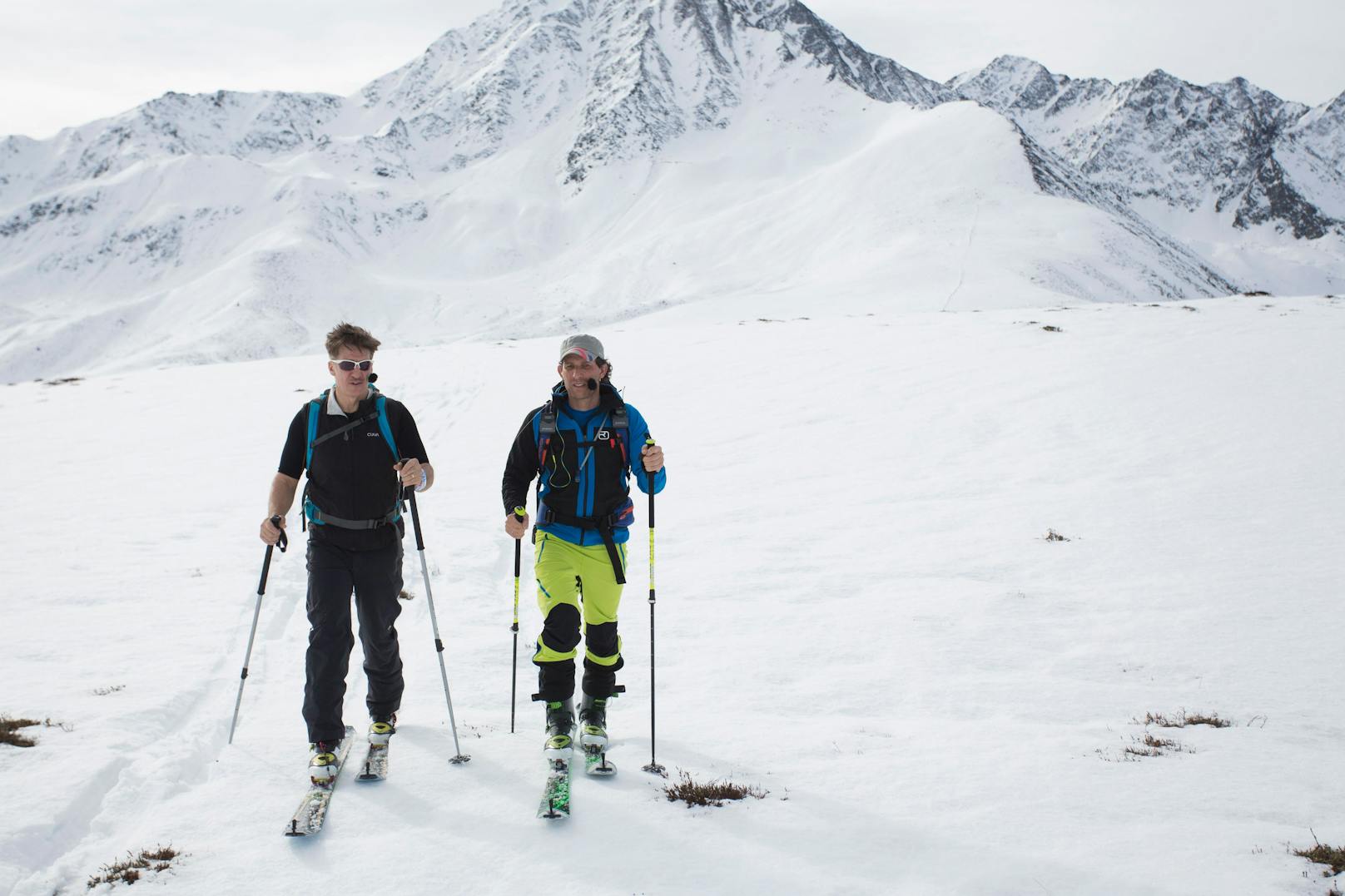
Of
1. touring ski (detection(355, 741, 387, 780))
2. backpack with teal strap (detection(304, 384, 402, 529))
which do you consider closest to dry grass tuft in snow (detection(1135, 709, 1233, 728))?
touring ski (detection(355, 741, 387, 780))

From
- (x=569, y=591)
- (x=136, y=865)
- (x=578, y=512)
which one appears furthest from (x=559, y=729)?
(x=136, y=865)

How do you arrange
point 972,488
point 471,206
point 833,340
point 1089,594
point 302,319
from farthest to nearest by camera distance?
point 471,206, point 302,319, point 833,340, point 972,488, point 1089,594

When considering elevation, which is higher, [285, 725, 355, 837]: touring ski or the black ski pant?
the black ski pant

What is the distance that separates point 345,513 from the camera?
612 cm

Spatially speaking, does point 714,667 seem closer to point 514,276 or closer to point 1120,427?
point 1120,427

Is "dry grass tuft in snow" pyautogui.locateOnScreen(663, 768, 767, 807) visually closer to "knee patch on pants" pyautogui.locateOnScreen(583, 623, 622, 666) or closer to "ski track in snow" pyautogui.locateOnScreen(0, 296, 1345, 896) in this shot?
"ski track in snow" pyautogui.locateOnScreen(0, 296, 1345, 896)

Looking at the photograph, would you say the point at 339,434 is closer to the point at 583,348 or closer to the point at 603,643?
the point at 583,348

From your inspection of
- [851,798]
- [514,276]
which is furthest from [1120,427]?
Answer: [514,276]

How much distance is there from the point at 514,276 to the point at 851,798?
441ft

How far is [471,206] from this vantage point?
164500 mm

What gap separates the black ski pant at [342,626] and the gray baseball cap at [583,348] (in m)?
2.01

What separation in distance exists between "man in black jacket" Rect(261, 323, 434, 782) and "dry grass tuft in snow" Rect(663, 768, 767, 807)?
2.35 meters

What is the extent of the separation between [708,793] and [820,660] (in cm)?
291

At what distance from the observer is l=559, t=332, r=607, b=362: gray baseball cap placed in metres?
6.23
